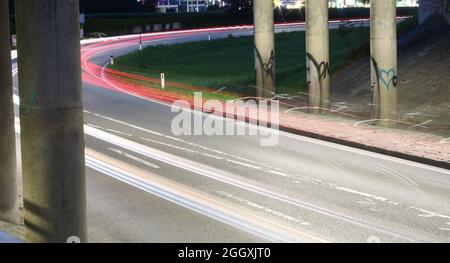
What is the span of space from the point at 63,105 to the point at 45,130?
0.34 m

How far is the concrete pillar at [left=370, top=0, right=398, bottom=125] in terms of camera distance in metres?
21.1

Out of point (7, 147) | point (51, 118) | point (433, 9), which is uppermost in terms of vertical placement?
point (433, 9)

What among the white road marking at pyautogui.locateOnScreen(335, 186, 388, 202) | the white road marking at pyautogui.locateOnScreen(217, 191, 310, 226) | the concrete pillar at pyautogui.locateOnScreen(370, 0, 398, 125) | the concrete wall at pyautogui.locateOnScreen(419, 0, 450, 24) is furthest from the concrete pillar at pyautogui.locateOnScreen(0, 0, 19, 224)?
the concrete wall at pyautogui.locateOnScreen(419, 0, 450, 24)

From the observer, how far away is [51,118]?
7660mm

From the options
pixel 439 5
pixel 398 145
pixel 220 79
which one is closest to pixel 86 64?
pixel 220 79

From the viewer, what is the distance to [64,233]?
26.1ft

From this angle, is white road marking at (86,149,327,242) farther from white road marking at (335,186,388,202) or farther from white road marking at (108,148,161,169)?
white road marking at (335,186,388,202)

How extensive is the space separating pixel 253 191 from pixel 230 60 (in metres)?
38.0

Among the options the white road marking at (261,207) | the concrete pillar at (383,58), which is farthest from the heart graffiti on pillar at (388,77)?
the white road marking at (261,207)

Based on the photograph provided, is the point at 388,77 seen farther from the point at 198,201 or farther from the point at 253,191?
the point at 198,201

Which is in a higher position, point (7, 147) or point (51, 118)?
point (51, 118)

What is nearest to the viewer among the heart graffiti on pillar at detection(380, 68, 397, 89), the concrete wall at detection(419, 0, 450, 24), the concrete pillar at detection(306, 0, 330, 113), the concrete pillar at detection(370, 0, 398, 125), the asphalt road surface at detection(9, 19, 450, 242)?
the asphalt road surface at detection(9, 19, 450, 242)

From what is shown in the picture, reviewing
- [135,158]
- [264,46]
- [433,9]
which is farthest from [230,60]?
[135,158]

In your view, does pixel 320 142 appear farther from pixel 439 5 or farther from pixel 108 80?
pixel 108 80
